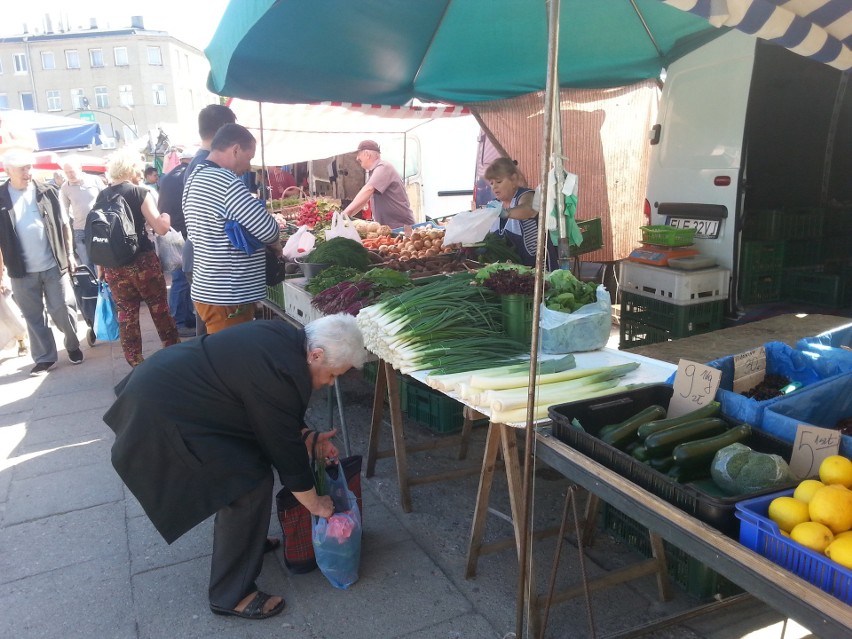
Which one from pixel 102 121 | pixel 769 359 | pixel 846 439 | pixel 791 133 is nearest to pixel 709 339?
pixel 769 359

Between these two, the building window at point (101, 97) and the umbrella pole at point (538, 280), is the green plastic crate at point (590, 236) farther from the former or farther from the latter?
the building window at point (101, 97)

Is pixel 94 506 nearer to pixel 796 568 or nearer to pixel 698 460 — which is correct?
pixel 698 460

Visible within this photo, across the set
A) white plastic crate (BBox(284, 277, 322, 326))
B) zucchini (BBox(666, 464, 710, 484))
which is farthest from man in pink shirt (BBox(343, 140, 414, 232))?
zucchini (BBox(666, 464, 710, 484))

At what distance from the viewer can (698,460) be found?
1.72 metres

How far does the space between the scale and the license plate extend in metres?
0.13

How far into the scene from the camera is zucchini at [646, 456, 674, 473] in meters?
1.77

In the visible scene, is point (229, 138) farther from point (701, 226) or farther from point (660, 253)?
point (701, 226)

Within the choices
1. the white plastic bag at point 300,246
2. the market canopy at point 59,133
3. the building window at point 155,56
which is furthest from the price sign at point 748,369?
the building window at point 155,56

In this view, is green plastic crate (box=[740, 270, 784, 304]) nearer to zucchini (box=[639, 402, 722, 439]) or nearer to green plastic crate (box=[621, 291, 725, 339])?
green plastic crate (box=[621, 291, 725, 339])

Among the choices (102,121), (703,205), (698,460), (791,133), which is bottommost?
(698,460)

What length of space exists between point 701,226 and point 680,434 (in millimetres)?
3552

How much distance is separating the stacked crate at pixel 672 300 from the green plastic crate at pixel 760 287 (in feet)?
0.99

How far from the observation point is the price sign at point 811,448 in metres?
1.60

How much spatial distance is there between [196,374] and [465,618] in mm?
1578
